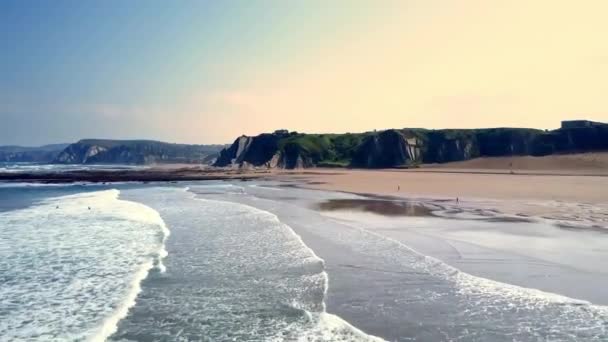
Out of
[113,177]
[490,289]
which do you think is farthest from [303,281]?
[113,177]

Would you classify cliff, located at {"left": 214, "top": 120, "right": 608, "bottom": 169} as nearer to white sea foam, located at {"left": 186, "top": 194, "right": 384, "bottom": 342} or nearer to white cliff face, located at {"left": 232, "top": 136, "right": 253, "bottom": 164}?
white cliff face, located at {"left": 232, "top": 136, "right": 253, "bottom": 164}

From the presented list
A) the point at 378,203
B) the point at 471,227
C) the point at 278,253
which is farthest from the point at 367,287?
the point at 378,203

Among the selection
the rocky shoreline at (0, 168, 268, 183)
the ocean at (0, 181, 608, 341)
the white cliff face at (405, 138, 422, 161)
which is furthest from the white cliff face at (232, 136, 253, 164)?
the ocean at (0, 181, 608, 341)

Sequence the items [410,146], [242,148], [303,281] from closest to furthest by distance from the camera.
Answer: [303,281], [410,146], [242,148]

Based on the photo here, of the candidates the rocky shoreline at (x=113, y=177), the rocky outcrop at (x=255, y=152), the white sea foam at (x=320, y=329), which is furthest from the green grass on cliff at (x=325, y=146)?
the white sea foam at (x=320, y=329)

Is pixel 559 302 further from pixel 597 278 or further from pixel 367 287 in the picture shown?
pixel 367 287

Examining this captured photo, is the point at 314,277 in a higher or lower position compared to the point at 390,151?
lower

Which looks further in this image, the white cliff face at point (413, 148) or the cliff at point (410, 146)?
the white cliff face at point (413, 148)

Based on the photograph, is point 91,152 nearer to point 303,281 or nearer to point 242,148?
point 242,148

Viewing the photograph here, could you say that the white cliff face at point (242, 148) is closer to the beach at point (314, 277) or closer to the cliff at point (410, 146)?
the cliff at point (410, 146)
